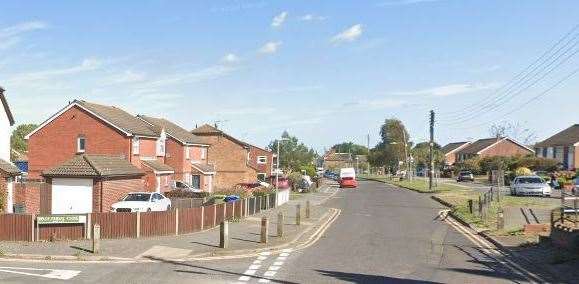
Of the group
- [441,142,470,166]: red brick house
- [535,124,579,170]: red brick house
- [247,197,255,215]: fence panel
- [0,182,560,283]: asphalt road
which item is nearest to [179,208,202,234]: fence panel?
[0,182,560,283]: asphalt road

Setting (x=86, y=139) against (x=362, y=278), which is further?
(x=86, y=139)

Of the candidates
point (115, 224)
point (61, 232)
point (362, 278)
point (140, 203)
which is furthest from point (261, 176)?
point (362, 278)

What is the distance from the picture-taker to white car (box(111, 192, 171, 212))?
32688 mm

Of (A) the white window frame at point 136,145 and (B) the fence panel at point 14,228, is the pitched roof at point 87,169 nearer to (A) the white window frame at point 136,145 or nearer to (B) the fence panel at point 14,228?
(A) the white window frame at point 136,145

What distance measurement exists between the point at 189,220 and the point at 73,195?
1076cm

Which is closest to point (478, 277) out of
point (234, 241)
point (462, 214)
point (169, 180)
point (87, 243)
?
point (234, 241)

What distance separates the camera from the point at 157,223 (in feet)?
84.2

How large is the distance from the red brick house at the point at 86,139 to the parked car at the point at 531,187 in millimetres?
28203

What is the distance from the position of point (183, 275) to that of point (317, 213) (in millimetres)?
23498

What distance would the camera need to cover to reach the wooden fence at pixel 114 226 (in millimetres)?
23641

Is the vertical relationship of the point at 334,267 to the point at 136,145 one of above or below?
below

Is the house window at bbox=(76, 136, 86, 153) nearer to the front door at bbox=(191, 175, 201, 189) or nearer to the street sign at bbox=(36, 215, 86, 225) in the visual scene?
the front door at bbox=(191, 175, 201, 189)

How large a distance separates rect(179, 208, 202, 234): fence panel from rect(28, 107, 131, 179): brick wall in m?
20.7

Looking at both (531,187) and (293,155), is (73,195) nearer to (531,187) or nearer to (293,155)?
(531,187)
